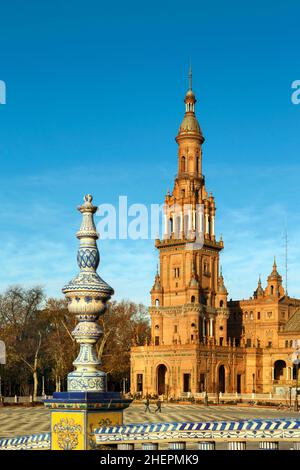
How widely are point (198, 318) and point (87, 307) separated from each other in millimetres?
78238

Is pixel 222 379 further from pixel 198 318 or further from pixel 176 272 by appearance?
pixel 176 272

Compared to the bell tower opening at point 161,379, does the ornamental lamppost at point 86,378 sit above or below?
above

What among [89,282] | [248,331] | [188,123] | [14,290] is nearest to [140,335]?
[248,331]

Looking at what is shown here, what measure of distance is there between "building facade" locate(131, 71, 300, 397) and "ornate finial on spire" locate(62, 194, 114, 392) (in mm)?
73275

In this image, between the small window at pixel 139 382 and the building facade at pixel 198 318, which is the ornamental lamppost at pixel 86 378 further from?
the small window at pixel 139 382

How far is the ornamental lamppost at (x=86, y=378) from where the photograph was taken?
1425 cm

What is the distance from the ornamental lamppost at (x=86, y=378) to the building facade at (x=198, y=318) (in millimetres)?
73284

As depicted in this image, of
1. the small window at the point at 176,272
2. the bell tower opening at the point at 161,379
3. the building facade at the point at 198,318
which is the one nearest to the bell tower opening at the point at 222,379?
the building facade at the point at 198,318

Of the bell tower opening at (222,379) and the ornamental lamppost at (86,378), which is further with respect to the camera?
the bell tower opening at (222,379)

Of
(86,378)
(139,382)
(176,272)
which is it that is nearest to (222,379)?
(139,382)

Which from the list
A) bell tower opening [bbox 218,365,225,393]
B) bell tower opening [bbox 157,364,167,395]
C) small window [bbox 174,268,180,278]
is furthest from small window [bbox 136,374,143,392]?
small window [bbox 174,268,180,278]

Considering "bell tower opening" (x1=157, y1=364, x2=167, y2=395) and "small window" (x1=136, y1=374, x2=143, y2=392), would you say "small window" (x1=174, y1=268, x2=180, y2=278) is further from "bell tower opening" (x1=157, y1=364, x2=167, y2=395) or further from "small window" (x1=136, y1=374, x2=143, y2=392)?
"small window" (x1=136, y1=374, x2=143, y2=392)
